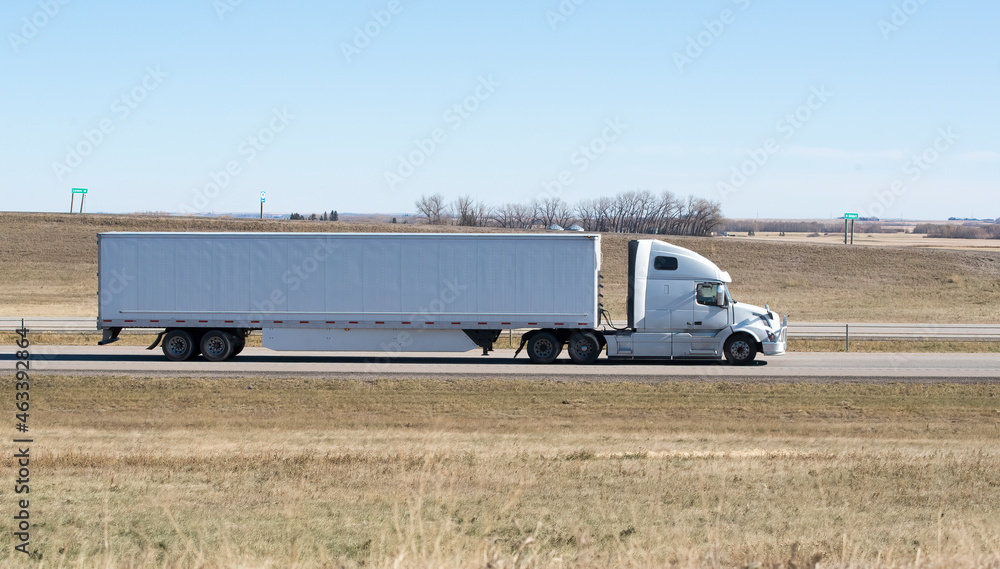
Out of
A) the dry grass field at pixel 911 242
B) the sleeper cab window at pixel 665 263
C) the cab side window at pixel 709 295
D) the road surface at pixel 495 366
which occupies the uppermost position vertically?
the dry grass field at pixel 911 242

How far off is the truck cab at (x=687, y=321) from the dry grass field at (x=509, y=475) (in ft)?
12.2

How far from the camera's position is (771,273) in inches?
2421

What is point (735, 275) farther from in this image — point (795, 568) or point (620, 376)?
point (795, 568)

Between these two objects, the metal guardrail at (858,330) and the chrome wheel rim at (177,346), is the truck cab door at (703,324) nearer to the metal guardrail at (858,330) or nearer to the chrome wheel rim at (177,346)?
the metal guardrail at (858,330)

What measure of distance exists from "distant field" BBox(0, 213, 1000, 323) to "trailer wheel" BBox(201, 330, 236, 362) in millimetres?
19773

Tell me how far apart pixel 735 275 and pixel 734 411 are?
44910 millimetres

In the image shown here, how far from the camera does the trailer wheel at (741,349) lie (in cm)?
2391

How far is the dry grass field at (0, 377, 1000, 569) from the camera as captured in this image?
6371 mm

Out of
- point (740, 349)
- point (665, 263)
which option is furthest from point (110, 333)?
point (740, 349)

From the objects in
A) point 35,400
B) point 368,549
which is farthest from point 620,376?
point 368,549

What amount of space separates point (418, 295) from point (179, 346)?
7.06 metres

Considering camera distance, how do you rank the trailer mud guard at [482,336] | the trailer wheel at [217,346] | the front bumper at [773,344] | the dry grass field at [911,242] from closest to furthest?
the front bumper at [773,344] → the trailer mud guard at [482,336] → the trailer wheel at [217,346] → the dry grass field at [911,242]

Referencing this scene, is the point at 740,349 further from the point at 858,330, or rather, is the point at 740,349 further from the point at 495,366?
the point at 858,330

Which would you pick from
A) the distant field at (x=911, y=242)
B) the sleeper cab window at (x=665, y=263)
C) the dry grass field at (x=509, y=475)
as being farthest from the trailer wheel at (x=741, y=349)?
the distant field at (x=911, y=242)
